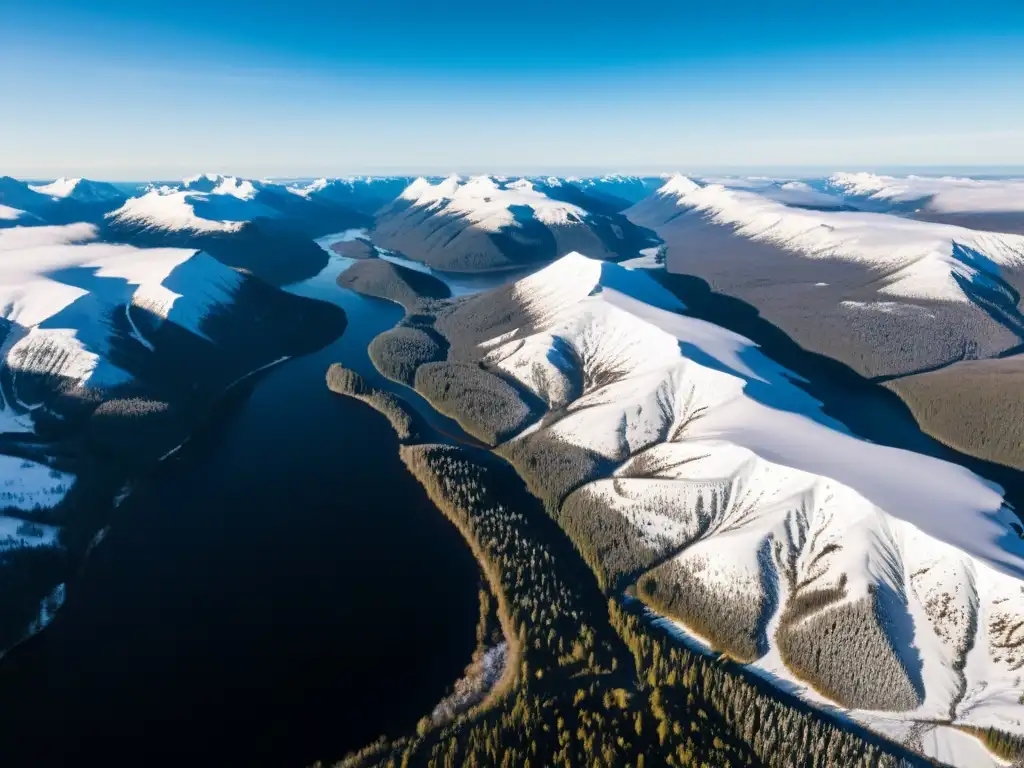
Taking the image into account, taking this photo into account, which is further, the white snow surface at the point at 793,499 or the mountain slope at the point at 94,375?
the mountain slope at the point at 94,375

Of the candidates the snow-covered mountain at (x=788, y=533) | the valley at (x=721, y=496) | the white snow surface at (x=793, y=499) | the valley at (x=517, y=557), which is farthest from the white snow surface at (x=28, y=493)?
the white snow surface at (x=793, y=499)

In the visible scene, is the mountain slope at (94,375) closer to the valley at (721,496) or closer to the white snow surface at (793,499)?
the valley at (721,496)

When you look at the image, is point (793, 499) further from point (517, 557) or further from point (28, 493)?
point (28, 493)

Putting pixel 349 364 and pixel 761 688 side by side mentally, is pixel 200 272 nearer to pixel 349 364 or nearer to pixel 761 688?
pixel 349 364

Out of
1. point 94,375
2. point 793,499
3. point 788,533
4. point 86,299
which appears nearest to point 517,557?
point 788,533

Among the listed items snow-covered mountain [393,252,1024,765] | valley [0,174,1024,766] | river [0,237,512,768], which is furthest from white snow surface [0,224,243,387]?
snow-covered mountain [393,252,1024,765]

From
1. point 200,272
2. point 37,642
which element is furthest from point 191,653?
point 200,272

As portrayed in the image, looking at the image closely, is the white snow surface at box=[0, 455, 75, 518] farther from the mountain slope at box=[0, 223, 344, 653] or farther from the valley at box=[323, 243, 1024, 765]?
the valley at box=[323, 243, 1024, 765]

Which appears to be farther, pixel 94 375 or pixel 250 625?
pixel 94 375
